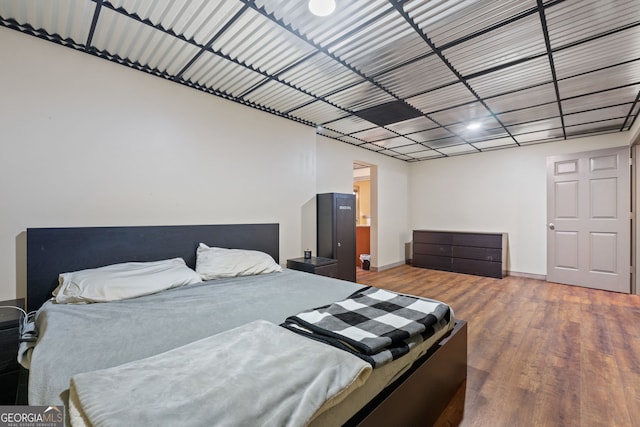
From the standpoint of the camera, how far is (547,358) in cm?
234

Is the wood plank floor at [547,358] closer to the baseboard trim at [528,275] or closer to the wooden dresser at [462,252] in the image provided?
the baseboard trim at [528,275]

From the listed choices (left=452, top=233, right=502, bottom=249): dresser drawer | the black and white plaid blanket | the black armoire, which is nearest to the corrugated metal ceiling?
the black armoire

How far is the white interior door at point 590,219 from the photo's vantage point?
4.17 m

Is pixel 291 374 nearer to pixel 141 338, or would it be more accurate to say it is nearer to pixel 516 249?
pixel 141 338

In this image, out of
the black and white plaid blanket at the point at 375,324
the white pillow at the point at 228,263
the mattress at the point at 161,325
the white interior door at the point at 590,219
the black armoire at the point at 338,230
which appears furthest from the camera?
the white interior door at the point at 590,219

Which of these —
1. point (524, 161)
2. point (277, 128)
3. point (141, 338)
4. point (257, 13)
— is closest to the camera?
point (141, 338)

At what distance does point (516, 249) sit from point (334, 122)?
436cm

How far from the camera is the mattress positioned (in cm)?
107

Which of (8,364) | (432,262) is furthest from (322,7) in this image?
(432,262)

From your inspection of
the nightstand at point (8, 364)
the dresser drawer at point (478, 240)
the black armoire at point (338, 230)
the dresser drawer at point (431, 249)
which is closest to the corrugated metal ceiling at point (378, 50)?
the black armoire at point (338, 230)

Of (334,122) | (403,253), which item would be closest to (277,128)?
(334,122)

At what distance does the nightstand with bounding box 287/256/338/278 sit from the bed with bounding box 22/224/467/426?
0.55 metres

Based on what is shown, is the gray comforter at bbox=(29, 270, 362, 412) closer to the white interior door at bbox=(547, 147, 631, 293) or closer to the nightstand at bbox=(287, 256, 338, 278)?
the nightstand at bbox=(287, 256, 338, 278)

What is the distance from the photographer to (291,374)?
0.97m
